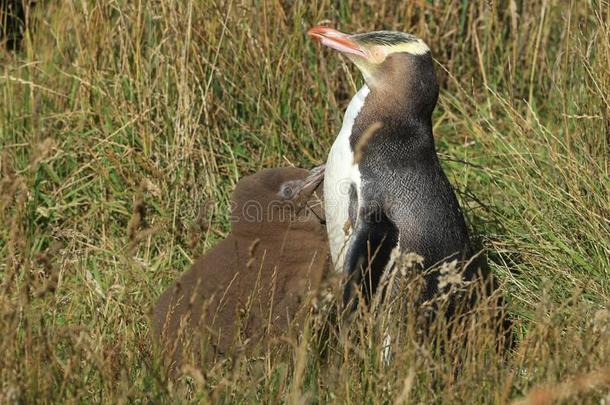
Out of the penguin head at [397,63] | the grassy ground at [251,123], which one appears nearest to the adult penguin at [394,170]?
the penguin head at [397,63]

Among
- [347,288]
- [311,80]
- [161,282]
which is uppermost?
[311,80]

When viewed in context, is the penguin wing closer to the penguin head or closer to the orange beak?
the penguin head

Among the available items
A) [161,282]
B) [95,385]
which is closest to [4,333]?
[95,385]

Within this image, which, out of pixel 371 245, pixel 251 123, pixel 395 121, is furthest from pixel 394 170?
pixel 251 123

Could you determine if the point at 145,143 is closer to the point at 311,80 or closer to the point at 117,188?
the point at 117,188

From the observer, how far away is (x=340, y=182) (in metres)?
3.68

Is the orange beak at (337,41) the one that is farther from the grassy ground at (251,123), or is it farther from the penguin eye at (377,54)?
the grassy ground at (251,123)

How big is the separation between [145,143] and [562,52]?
1.92m

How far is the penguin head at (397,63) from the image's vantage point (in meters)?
3.64

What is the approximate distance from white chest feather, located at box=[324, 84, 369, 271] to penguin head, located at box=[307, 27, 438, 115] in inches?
4.1

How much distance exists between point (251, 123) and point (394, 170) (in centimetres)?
119

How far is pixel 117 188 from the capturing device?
4488 mm

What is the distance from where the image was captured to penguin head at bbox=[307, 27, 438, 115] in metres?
3.64

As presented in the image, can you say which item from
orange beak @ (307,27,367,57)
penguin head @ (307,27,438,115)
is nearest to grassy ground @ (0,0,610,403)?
penguin head @ (307,27,438,115)
